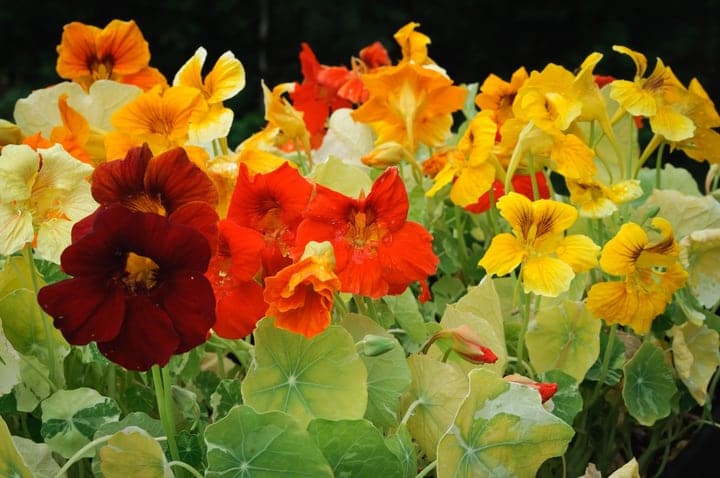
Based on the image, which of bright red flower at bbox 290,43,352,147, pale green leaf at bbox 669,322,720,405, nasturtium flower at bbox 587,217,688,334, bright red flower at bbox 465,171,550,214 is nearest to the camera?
nasturtium flower at bbox 587,217,688,334

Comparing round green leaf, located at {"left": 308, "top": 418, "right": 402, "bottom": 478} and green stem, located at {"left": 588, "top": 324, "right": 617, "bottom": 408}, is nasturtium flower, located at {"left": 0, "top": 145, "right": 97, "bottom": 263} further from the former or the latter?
green stem, located at {"left": 588, "top": 324, "right": 617, "bottom": 408}

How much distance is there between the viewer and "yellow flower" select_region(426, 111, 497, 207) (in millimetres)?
989

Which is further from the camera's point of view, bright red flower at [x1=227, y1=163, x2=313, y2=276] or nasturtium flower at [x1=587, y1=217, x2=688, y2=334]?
nasturtium flower at [x1=587, y1=217, x2=688, y2=334]

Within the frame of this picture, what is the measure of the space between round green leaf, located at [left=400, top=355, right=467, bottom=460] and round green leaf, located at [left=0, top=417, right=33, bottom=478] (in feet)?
0.95

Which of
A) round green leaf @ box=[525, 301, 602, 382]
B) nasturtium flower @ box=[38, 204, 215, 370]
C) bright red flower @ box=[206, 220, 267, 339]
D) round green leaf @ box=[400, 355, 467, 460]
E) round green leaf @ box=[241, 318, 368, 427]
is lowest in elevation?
round green leaf @ box=[525, 301, 602, 382]

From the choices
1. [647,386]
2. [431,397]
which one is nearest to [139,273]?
[431,397]

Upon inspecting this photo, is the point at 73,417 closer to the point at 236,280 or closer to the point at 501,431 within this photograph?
the point at 236,280

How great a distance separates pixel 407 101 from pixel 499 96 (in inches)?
4.5

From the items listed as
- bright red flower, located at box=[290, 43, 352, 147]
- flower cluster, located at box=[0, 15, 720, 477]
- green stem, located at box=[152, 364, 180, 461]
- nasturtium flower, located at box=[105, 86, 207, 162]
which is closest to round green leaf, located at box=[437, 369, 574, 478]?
flower cluster, located at box=[0, 15, 720, 477]

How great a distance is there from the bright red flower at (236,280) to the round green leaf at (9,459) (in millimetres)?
160

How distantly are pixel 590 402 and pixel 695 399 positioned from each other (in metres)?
0.12

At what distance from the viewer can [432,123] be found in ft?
3.84

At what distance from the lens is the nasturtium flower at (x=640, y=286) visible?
893 millimetres

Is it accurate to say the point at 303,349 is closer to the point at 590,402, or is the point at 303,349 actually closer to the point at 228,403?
the point at 228,403
